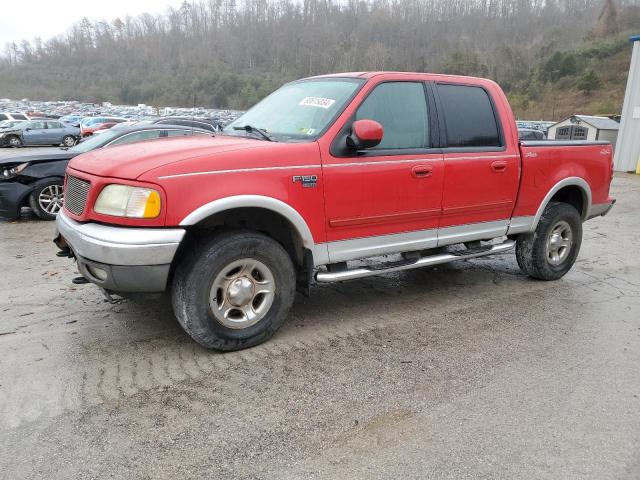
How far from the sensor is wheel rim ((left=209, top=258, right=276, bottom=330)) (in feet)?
12.5

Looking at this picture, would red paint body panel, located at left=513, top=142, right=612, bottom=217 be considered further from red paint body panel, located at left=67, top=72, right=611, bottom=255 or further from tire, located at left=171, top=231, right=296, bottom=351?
tire, located at left=171, top=231, right=296, bottom=351

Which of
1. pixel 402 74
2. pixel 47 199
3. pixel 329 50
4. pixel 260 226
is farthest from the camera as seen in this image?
pixel 329 50

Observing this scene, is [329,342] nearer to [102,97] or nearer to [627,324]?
[627,324]

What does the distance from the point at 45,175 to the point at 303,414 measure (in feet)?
22.8

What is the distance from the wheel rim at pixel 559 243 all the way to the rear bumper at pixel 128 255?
4136mm

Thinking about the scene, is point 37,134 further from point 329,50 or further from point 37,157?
point 329,50

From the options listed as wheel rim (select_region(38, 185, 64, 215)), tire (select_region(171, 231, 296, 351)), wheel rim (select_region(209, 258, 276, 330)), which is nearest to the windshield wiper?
tire (select_region(171, 231, 296, 351))

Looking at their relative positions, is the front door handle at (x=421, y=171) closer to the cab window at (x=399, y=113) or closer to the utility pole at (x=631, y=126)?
the cab window at (x=399, y=113)

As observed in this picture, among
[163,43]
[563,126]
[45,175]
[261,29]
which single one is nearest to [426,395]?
[45,175]

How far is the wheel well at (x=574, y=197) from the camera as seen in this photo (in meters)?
5.99

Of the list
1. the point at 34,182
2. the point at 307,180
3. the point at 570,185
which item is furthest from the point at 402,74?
the point at 34,182

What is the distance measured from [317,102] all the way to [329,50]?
116 metres

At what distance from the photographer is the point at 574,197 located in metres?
6.14

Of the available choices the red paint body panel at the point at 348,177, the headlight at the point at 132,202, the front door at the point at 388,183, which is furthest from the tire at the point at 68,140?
the headlight at the point at 132,202
